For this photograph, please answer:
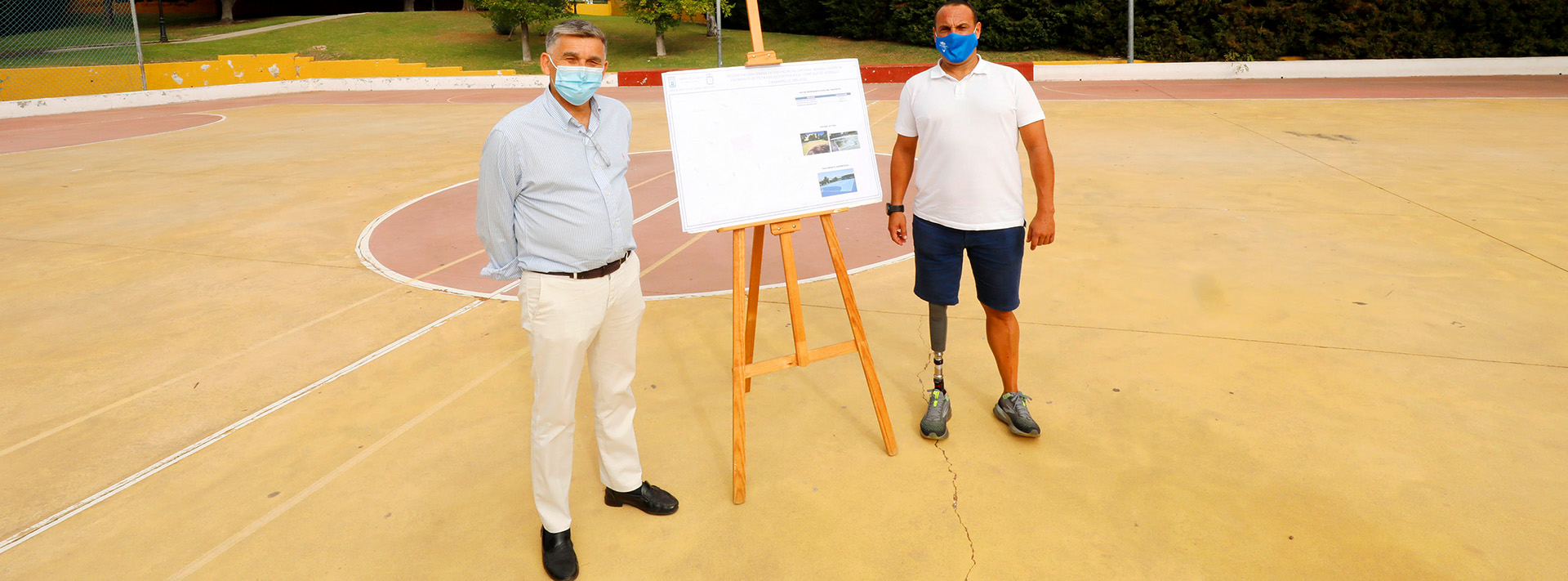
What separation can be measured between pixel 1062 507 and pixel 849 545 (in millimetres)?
903

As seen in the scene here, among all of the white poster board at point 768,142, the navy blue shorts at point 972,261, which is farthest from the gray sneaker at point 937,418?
the white poster board at point 768,142

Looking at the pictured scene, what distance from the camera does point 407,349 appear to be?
17.7 feet

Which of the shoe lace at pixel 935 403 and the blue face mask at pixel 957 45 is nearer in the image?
the blue face mask at pixel 957 45

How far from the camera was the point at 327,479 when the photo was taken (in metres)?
3.92

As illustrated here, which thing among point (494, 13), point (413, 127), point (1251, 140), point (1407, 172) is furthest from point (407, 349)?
point (494, 13)

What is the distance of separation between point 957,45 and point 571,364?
6.81 ft

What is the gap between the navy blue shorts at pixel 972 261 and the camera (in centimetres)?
387

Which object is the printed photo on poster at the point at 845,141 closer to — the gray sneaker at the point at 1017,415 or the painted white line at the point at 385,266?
the gray sneaker at the point at 1017,415

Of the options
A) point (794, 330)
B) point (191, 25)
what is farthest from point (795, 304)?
point (191, 25)

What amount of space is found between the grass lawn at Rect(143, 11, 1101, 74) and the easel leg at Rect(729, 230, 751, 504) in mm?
25361

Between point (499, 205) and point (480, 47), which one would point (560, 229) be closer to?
point (499, 205)

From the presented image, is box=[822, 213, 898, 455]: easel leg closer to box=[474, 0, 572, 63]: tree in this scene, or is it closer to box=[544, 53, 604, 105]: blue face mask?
box=[544, 53, 604, 105]: blue face mask

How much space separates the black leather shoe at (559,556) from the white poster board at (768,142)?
4.34 feet

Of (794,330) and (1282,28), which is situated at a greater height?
(1282,28)
